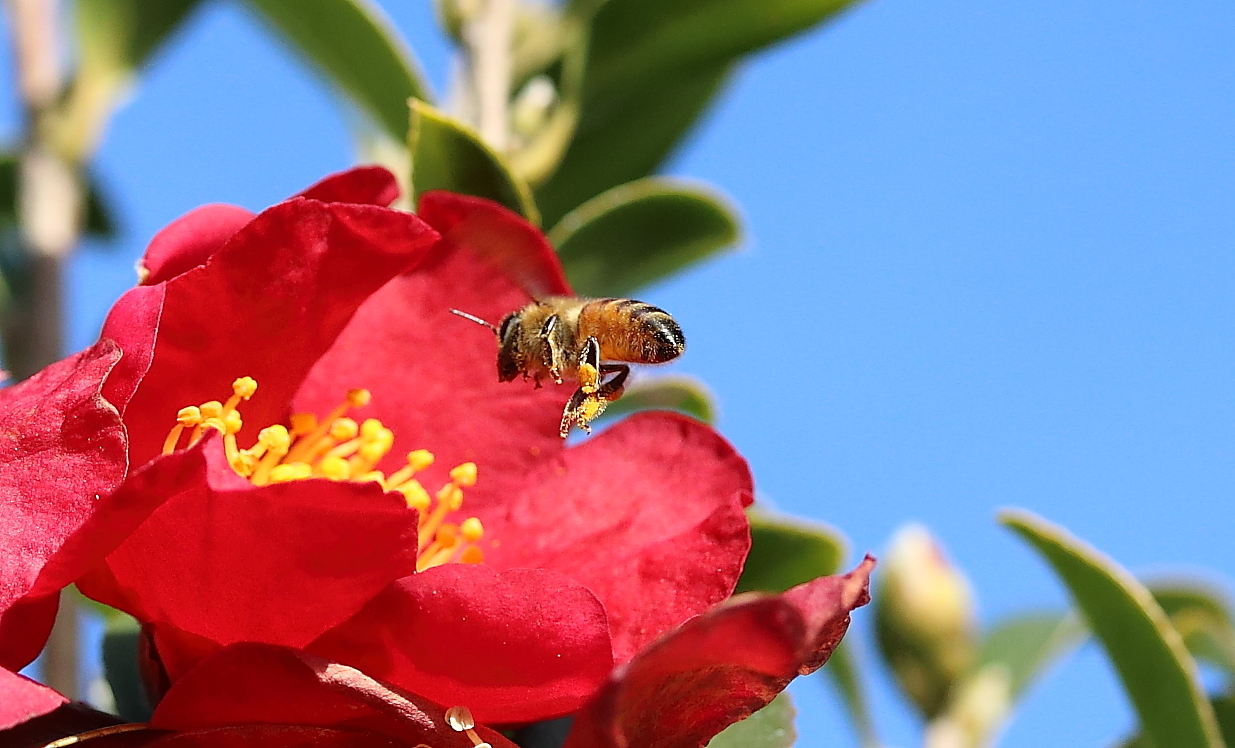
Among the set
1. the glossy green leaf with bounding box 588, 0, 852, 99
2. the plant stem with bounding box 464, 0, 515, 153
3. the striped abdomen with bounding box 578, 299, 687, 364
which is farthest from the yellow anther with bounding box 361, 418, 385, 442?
the glossy green leaf with bounding box 588, 0, 852, 99

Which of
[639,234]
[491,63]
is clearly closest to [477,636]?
[639,234]

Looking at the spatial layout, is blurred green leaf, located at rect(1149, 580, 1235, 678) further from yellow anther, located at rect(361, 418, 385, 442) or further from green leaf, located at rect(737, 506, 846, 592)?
yellow anther, located at rect(361, 418, 385, 442)

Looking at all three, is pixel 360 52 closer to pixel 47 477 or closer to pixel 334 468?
pixel 334 468

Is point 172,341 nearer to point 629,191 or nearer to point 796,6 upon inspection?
point 629,191

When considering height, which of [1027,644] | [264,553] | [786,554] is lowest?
[1027,644]

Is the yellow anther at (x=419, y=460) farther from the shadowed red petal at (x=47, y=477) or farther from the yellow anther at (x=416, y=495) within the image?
the shadowed red petal at (x=47, y=477)

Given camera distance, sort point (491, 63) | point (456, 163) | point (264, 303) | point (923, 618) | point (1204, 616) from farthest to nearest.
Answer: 1. point (923, 618)
2. point (1204, 616)
3. point (491, 63)
4. point (456, 163)
5. point (264, 303)

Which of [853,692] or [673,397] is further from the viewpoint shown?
[853,692]

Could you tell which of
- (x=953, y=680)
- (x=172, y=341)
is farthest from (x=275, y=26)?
(x=953, y=680)
